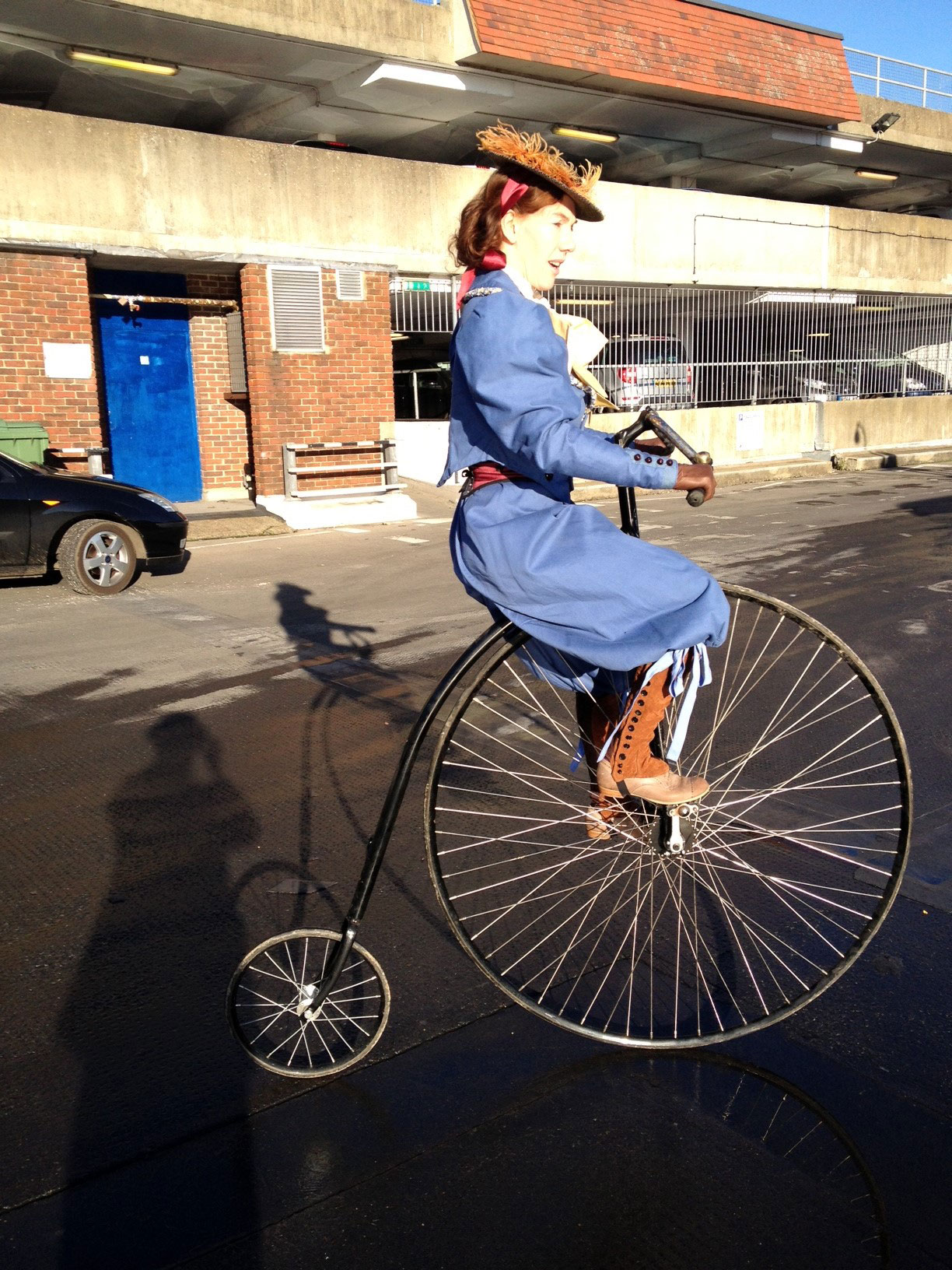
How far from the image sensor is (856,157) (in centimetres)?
2606

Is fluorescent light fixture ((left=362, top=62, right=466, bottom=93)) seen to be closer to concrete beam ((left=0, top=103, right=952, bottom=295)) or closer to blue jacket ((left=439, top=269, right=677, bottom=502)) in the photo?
concrete beam ((left=0, top=103, right=952, bottom=295))

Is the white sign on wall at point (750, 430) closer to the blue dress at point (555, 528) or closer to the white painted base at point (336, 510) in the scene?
the white painted base at point (336, 510)

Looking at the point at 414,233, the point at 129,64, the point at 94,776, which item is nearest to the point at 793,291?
the point at 414,233

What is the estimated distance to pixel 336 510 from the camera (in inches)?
625

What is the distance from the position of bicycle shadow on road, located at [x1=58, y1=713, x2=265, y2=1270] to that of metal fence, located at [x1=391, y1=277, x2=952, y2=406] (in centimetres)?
1448

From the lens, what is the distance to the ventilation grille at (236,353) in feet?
54.1

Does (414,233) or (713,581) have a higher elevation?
(414,233)

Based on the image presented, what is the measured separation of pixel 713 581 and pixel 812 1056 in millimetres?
1244

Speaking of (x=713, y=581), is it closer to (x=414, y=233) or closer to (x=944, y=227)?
(x=414, y=233)

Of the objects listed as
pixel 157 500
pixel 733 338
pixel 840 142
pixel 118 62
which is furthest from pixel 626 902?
pixel 840 142

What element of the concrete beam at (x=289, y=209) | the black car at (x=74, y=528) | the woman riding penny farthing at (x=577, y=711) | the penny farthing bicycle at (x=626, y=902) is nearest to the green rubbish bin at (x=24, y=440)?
the concrete beam at (x=289, y=209)

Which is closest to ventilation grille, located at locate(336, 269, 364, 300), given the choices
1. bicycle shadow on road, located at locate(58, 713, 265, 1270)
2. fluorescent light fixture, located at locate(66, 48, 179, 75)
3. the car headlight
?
fluorescent light fixture, located at locate(66, 48, 179, 75)

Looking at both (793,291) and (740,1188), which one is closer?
(740,1188)

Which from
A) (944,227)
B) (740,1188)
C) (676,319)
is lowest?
(740,1188)
